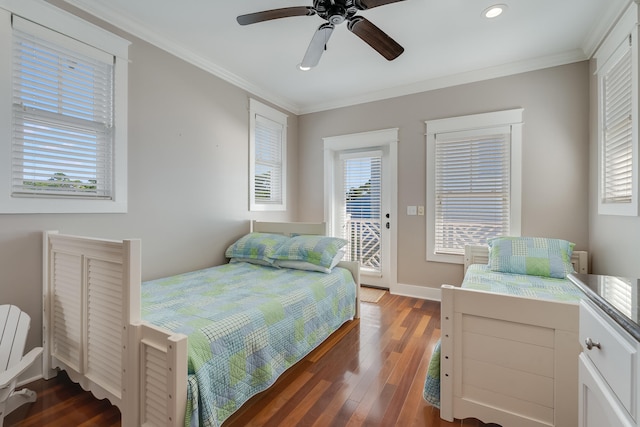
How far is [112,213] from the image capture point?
2180 mm

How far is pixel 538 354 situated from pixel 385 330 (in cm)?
142

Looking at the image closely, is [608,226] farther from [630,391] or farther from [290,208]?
[290,208]

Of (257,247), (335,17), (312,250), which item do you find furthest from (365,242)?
(335,17)

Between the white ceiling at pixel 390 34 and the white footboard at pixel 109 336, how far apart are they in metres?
1.80

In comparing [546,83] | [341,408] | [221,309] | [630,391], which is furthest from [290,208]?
[630,391]

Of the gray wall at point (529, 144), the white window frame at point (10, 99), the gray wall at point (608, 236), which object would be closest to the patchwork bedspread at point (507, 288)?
the gray wall at point (608, 236)

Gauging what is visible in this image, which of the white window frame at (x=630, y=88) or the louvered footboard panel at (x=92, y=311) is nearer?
Result: the louvered footboard panel at (x=92, y=311)

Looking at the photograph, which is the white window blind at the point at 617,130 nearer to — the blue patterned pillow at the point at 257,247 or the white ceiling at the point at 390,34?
the white ceiling at the point at 390,34

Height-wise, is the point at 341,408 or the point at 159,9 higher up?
the point at 159,9

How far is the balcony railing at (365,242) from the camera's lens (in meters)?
3.86

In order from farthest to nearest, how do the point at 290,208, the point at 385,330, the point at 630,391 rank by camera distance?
the point at 290,208, the point at 385,330, the point at 630,391

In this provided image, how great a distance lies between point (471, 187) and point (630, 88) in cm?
141

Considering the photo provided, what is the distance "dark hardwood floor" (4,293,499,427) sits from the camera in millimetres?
1484

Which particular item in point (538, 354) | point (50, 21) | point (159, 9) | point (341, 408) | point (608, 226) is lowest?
point (341, 408)
